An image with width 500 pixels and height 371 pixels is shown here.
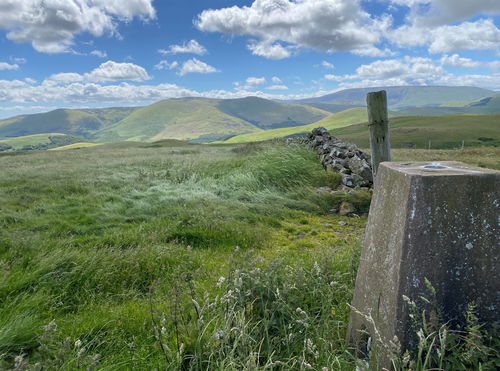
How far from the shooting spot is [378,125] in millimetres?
6621

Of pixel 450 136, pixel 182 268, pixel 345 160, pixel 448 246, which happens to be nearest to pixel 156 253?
pixel 182 268

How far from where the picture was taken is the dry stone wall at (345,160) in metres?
12.5

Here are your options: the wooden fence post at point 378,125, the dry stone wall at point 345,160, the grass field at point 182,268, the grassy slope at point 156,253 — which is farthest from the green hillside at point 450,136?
the wooden fence post at point 378,125

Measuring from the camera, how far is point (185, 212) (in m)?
A: 9.57

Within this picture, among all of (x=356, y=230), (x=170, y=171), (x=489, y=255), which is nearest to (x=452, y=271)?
(x=489, y=255)

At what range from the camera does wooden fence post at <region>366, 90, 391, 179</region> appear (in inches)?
254

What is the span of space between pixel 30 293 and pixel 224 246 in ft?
12.6

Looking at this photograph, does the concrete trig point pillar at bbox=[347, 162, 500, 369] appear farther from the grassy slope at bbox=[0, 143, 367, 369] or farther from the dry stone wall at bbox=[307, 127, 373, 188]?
the dry stone wall at bbox=[307, 127, 373, 188]

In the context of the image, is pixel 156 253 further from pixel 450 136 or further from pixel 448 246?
pixel 450 136

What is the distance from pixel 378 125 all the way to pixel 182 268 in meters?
4.88

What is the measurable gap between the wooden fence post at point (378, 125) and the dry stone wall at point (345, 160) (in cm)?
563

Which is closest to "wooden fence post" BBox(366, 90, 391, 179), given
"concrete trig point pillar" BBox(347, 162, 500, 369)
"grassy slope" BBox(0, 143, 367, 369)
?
"grassy slope" BBox(0, 143, 367, 369)

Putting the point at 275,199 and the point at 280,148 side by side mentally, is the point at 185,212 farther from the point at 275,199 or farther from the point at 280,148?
the point at 280,148

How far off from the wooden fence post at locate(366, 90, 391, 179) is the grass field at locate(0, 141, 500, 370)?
193cm
